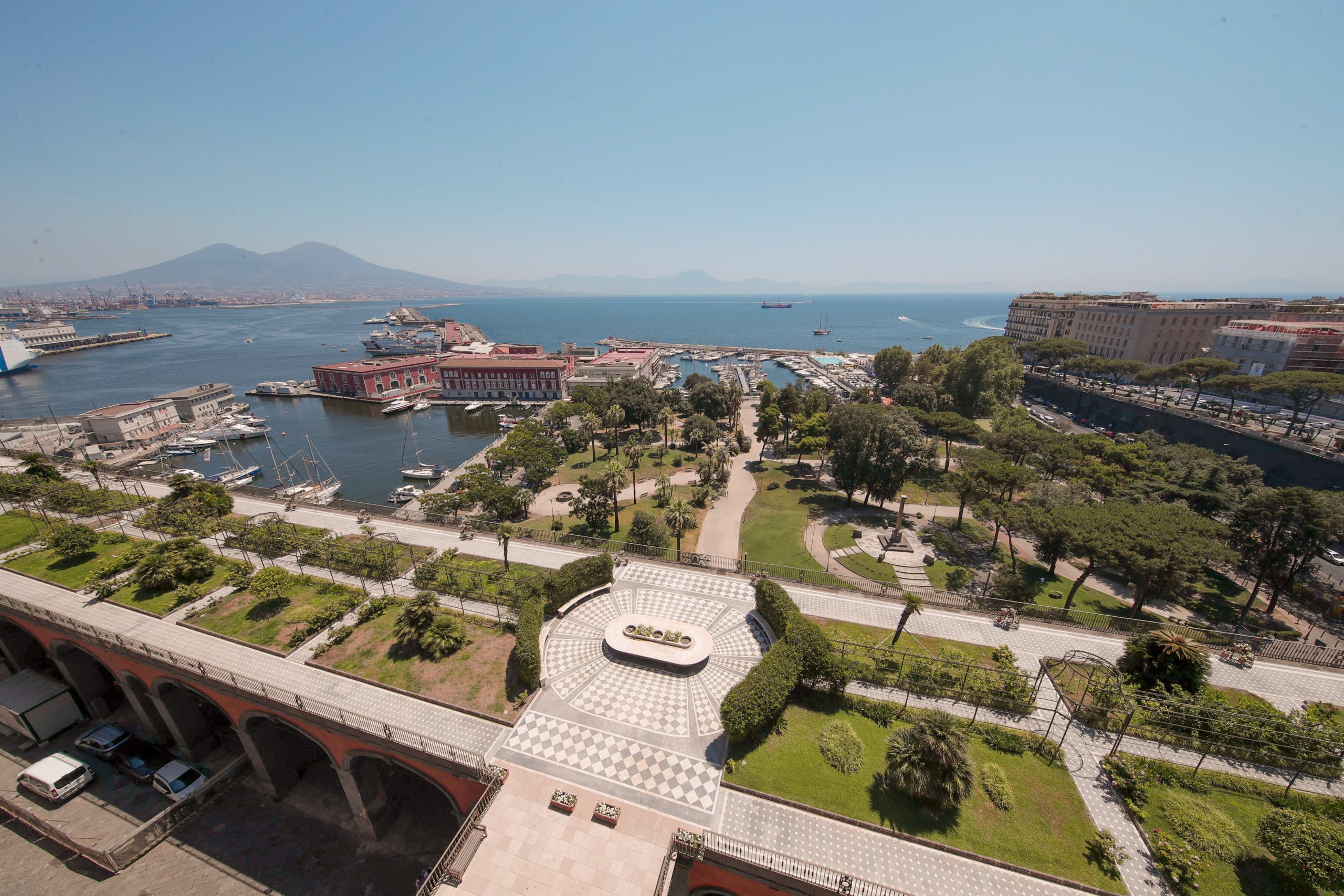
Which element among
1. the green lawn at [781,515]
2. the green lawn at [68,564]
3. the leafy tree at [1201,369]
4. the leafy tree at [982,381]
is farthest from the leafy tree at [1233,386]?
the green lawn at [68,564]

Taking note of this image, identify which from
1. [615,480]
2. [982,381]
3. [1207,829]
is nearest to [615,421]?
[615,480]

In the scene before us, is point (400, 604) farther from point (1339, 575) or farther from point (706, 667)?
point (1339, 575)

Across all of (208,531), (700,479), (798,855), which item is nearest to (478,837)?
(798,855)

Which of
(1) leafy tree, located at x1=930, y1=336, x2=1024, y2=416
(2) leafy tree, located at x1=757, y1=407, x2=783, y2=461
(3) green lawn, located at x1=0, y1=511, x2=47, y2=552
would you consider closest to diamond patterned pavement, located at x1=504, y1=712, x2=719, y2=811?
(3) green lawn, located at x1=0, y1=511, x2=47, y2=552

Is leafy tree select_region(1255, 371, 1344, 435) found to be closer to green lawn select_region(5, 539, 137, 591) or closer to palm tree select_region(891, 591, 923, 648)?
palm tree select_region(891, 591, 923, 648)

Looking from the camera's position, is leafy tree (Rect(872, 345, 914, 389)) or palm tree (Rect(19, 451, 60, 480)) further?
leafy tree (Rect(872, 345, 914, 389))

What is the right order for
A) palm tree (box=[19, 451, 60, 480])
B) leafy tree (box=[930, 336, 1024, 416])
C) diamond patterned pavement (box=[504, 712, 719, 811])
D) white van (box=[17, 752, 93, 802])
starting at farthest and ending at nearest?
leafy tree (box=[930, 336, 1024, 416]) → palm tree (box=[19, 451, 60, 480]) → white van (box=[17, 752, 93, 802]) → diamond patterned pavement (box=[504, 712, 719, 811])

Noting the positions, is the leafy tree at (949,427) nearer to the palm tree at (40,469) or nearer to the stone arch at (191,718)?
the stone arch at (191,718)

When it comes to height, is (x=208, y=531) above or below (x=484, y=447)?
above
